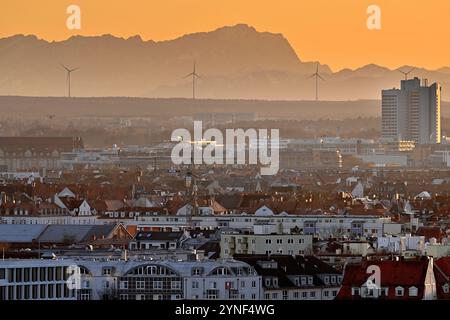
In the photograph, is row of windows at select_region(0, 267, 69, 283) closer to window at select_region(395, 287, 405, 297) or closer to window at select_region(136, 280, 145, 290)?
window at select_region(136, 280, 145, 290)

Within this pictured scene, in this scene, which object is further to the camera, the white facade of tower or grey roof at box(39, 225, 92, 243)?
the white facade of tower

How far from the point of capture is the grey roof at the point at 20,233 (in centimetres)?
4578

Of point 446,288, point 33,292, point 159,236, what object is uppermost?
point 33,292

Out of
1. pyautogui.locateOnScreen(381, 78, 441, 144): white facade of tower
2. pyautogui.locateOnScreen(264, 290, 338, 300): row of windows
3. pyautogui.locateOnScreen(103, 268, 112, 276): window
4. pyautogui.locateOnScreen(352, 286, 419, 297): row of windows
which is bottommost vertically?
pyautogui.locateOnScreen(264, 290, 338, 300): row of windows

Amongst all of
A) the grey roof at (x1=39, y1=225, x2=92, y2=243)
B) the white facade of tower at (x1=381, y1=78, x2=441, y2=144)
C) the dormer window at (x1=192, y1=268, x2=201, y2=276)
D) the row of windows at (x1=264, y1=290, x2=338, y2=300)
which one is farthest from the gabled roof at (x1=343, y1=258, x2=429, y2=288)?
the white facade of tower at (x1=381, y1=78, x2=441, y2=144)

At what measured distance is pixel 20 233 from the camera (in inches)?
1886

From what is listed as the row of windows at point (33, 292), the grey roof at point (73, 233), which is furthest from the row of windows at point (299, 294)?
the grey roof at point (73, 233)

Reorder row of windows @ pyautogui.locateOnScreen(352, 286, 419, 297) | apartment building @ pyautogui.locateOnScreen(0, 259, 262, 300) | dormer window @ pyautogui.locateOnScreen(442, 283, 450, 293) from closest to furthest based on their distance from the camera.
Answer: row of windows @ pyautogui.locateOnScreen(352, 286, 419, 297) < dormer window @ pyautogui.locateOnScreen(442, 283, 450, 293) < apartment building @ pyautogui.locateOnScreen(0, 259, 262, 300)

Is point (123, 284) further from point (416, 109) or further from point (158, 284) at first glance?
point (416, 109)

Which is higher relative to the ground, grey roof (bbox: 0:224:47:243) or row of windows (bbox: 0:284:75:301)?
row of windows (bbox: 0:284:75:301)

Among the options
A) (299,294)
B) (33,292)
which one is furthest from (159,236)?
(33,292)

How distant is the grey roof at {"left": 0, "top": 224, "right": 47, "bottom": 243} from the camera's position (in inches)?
1802

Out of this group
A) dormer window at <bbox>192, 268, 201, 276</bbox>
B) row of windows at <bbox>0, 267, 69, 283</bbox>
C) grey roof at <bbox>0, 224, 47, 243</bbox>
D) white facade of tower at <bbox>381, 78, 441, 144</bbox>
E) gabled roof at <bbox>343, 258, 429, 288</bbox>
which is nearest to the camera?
row of windows at <bbox>0, 267, 69, 283</bbox>
